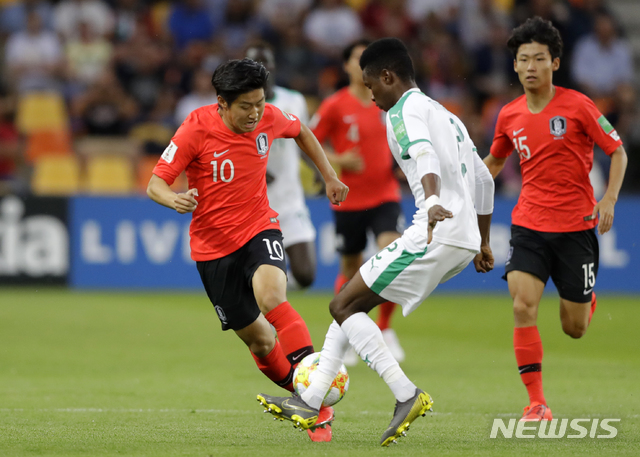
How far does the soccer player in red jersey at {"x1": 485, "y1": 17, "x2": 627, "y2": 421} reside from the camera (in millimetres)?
6281

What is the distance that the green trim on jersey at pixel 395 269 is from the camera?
5.12m

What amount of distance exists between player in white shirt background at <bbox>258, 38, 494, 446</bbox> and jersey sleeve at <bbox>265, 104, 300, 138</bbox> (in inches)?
33.5

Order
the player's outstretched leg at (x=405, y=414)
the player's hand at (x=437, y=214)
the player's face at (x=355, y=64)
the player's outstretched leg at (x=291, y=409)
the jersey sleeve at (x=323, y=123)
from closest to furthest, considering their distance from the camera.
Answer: the player's hand at (x=437, y=214), the player's outstretched leg at (x=405, y=414), the player's outstretched leg at (x=291, y=409), the player's face at (x=355, y=64), the jersey sleeve at (x=323, y=123)

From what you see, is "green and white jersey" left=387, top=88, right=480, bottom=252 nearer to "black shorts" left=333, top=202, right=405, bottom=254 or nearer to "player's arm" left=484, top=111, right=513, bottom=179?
"player's arm" left=484, top=111, right=513, bottom=179

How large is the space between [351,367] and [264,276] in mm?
3221

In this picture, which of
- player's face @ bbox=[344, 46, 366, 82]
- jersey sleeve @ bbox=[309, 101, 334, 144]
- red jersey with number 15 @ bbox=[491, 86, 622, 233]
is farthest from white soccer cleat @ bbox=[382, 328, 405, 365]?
A: red jersey with number 15 @ bbox=[491, 86, 622, 233]

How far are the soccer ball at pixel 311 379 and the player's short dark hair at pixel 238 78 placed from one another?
1.53 meters

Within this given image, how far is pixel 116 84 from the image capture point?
1656 centimetres

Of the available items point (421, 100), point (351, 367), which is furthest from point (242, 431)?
point (351, 367)

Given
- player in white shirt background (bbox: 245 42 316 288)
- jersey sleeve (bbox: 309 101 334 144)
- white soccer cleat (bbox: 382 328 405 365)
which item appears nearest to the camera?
player in white shirt background (bbox: 245 42 316 288)

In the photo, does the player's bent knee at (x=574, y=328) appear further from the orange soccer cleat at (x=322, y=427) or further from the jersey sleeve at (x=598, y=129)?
the orange soccer cleat at (x=322, y=427)

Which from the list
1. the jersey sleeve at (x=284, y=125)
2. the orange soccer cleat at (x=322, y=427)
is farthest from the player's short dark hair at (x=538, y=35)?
the orange soccer cleat at (x=322, y=427)

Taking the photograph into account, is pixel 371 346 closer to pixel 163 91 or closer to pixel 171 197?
pixel 171 197

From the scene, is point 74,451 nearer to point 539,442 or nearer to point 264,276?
point 264,276
